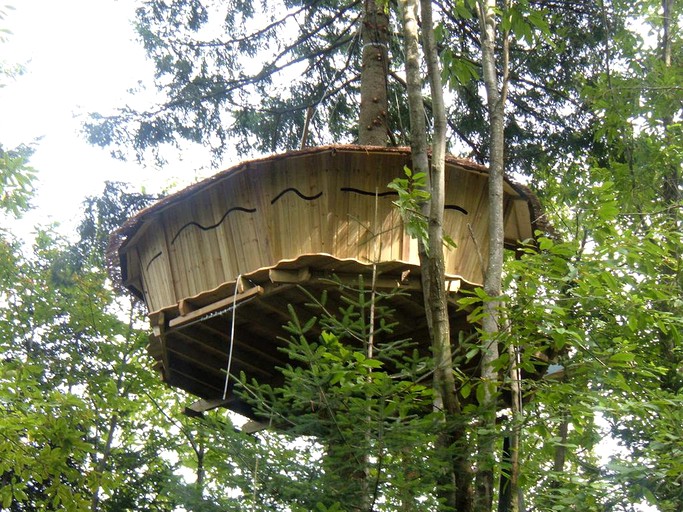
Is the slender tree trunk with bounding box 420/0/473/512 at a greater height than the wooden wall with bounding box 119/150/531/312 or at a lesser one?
lesser

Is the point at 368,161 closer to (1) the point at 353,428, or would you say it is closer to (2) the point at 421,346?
(2) the point at 421,346

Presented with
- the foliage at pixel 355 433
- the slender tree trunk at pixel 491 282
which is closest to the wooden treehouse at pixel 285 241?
the slender tree trunk at pixel 491 282

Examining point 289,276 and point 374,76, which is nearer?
point 289,276

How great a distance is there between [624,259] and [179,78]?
221 inches

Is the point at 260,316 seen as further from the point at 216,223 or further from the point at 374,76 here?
the point at 374,76

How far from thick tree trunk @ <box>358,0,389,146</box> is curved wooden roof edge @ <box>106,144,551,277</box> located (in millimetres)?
1515

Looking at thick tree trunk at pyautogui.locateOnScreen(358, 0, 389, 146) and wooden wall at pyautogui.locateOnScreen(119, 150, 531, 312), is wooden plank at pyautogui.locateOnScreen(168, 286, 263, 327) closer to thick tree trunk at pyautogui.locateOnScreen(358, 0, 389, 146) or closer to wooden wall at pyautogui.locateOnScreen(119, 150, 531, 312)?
wooden wall at pyautogui.locateOnScreen(119, 150, 531, 312)

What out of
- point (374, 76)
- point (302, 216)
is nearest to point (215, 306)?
point (302, 216)

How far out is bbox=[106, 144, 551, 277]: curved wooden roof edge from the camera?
5.08m

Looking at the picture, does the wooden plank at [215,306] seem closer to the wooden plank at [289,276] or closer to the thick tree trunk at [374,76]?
the wooden plank at [289,276]

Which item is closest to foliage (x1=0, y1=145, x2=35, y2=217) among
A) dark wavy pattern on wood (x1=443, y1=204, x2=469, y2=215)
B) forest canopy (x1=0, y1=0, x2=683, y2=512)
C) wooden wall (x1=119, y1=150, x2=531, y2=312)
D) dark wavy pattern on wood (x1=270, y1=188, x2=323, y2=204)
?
forest canopy (x1=0, y1=0, x2=683, y2=512)

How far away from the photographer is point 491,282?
12.9 feet

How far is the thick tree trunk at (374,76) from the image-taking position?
6.77 m

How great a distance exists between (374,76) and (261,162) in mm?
2160
